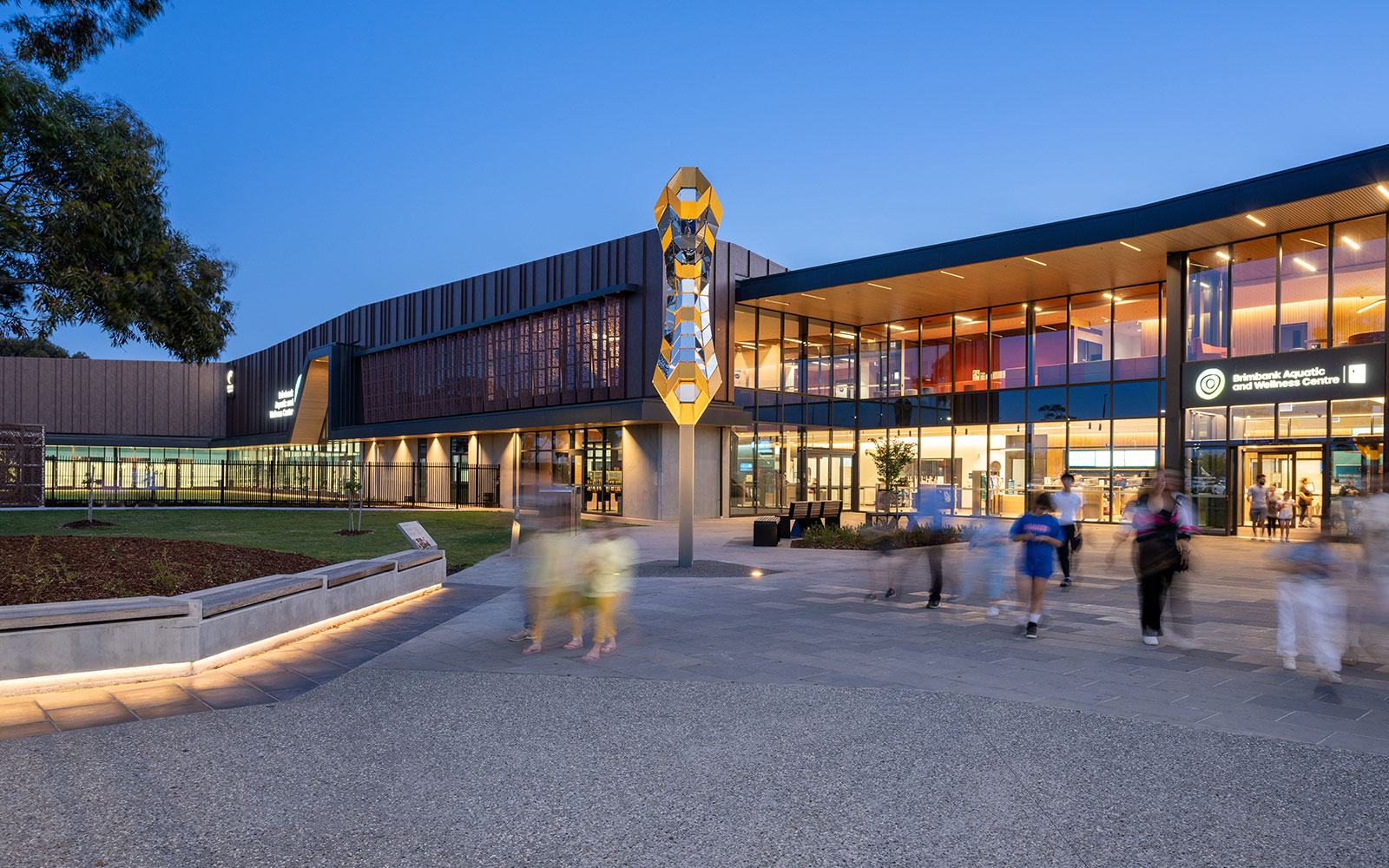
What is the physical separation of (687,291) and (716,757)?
39.5 ft

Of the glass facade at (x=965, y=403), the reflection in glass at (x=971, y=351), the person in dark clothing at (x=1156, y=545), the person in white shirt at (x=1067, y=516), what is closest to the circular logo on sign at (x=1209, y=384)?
the glass facade at (x=965, y=403)

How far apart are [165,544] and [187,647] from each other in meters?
4.93

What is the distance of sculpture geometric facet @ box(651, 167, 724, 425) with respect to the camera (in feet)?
54.0

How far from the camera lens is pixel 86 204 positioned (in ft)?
29.7

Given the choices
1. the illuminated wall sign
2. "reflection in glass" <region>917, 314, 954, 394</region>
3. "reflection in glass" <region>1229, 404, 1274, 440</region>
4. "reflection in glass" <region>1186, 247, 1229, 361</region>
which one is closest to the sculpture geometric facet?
"reflection in glass" <region>1186, 247, 1229, 361</region>

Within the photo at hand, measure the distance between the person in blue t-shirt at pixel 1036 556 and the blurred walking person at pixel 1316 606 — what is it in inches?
81.3

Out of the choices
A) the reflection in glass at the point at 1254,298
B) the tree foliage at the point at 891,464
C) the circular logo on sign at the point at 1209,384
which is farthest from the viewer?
the tree foliage at the point at 891,464

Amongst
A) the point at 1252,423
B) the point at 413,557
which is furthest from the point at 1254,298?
the point at 413,557

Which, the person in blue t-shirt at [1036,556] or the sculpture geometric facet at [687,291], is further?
the sculpture geometric facet at [687,291]

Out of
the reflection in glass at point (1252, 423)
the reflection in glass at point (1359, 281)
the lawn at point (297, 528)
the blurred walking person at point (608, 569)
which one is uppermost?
the reflection in glass at point (1359, 281)

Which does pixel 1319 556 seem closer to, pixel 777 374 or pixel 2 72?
pixel 2 72

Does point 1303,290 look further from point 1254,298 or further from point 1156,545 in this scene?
point 1156,545

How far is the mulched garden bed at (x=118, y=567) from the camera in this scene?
Answer: 8.40 m

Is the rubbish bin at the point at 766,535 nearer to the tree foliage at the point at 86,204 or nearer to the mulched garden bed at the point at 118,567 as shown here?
the mulched garden bed at the point at 118,567
